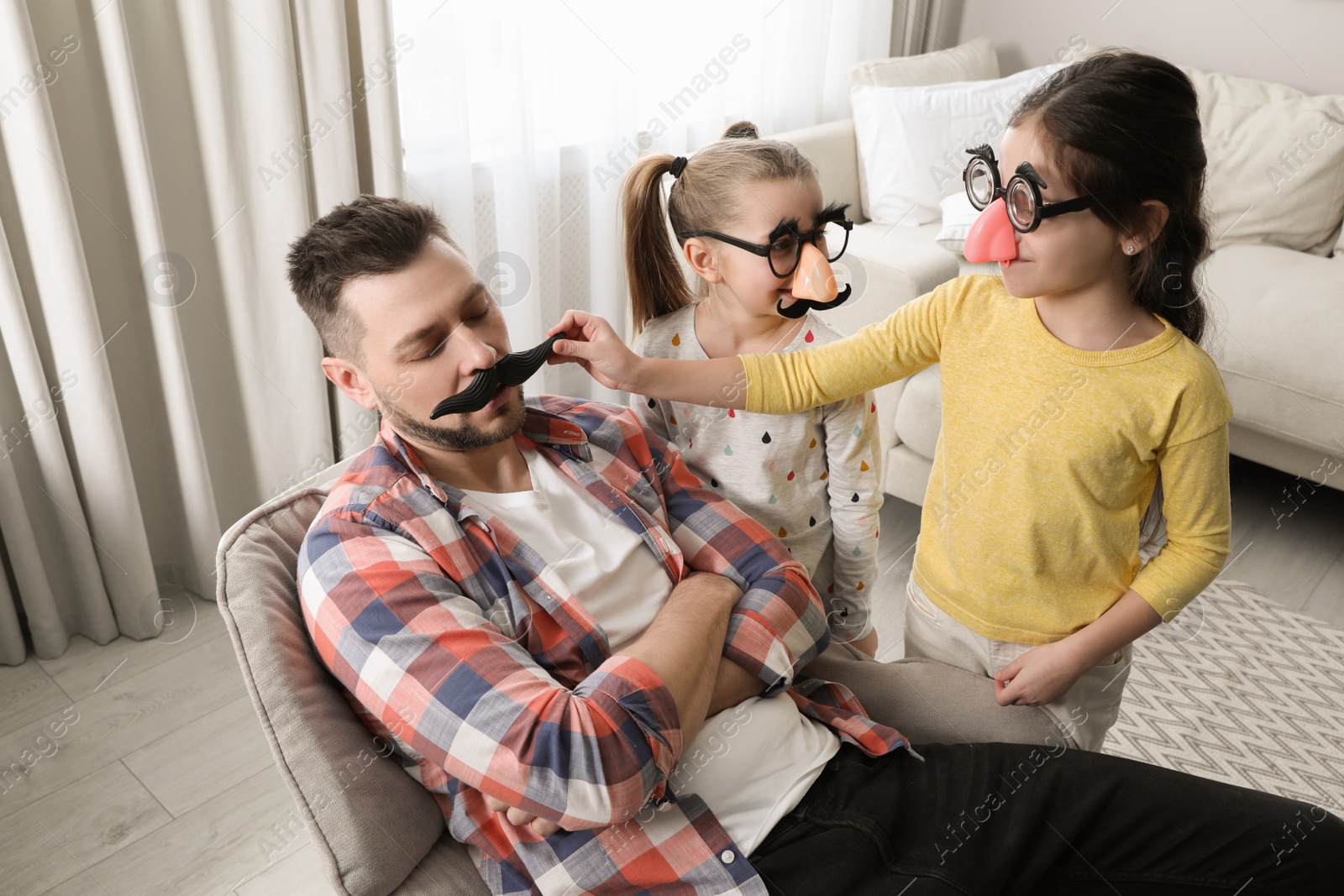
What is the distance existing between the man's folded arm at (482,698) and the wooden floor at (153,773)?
0.93m

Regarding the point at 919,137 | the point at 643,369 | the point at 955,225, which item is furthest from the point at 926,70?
the point at 643,369

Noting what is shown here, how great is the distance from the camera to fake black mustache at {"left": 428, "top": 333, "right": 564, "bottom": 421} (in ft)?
3.54

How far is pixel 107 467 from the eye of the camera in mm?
1955

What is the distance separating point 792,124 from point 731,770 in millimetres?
2754

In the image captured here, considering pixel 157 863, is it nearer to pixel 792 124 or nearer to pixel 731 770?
pixel 731 770

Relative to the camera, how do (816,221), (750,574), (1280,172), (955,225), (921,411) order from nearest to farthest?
(750,574), (816,221), (921,411), (955,225), (1280,172)

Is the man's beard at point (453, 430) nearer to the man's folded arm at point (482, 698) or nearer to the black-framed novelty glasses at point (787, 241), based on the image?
the man's folded arm at point (482, 698)

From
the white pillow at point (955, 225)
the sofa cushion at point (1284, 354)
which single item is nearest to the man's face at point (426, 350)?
the white pillow at point (955, 225)

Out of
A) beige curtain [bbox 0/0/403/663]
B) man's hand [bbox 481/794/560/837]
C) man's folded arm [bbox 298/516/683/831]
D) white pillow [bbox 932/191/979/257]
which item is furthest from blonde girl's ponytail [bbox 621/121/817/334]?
white pillow [bbox 932/191/979/257]

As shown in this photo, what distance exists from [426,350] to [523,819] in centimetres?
53

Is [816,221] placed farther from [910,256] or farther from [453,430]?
[910,256]

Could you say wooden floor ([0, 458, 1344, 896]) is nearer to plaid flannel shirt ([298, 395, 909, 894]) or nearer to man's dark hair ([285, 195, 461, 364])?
plaid flannel shirt ([298, 395, 909, 894])

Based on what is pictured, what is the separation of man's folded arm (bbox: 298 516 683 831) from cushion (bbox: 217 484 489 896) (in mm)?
44

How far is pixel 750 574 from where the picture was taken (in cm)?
122
